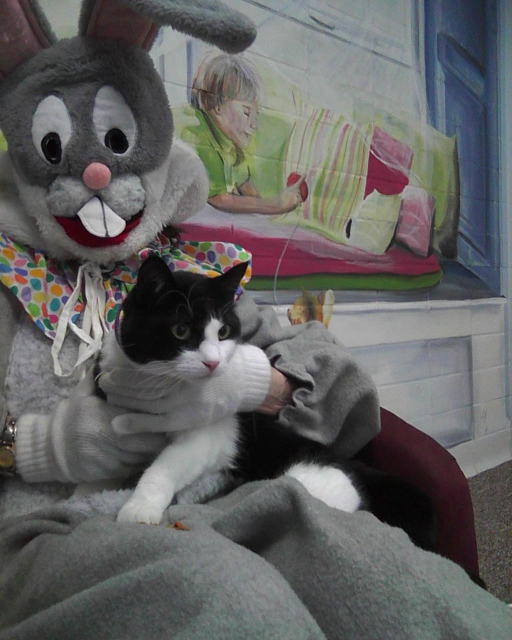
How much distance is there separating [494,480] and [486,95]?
1512mm

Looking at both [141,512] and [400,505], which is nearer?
[141,512]

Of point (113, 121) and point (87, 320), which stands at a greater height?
point (113, 121)

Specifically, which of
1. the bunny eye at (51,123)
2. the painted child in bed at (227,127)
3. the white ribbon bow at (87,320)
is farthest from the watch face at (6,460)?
the painted child in bed at (227,127)

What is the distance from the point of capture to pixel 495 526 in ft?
5.45

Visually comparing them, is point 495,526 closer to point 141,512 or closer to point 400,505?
point 400,505

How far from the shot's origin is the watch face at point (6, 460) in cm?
78

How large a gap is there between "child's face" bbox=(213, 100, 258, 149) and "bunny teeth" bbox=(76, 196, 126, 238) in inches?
24.1

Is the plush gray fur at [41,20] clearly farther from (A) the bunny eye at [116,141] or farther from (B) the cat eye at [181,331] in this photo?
(B) the cat eye at [181,331]

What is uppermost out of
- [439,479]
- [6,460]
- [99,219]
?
[99,219]

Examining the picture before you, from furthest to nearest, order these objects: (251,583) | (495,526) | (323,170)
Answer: (495,526), (323,170), (251,583)

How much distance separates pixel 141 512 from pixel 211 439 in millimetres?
173

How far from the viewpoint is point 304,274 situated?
1519 millimetres

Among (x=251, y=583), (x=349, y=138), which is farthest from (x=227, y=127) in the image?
(x=251, y=583)

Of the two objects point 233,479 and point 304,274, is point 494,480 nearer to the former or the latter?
point 304,274
